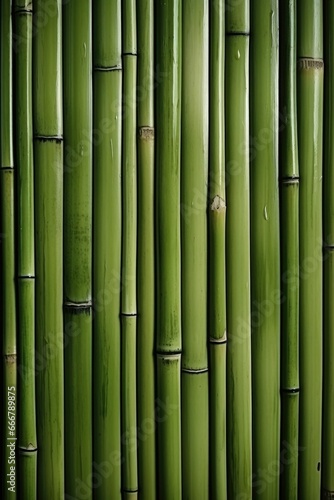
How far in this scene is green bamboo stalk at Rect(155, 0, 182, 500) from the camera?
2.98ft

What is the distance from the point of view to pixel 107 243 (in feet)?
3.00

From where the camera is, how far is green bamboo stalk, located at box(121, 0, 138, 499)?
0.90 m

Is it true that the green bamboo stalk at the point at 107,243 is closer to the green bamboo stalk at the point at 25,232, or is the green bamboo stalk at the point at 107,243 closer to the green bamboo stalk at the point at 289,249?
the green bamboo stalk at the point at 25,232

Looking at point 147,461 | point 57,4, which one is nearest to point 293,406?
point 147,461

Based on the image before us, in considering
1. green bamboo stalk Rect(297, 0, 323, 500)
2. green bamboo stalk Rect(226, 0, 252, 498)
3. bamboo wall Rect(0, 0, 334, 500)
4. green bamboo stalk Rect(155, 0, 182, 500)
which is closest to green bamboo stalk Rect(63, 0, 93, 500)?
bamboo wall Rect(0, 0, 334, 500)

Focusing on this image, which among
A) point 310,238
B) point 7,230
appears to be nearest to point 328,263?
point 310,238

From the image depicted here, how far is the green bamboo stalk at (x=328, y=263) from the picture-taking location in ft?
3.17

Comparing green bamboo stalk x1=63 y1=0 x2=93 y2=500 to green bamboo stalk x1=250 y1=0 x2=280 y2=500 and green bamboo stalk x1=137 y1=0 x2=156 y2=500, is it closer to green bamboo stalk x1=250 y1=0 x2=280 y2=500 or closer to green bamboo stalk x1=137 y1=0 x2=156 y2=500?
green bamboo stalk x1=137 y1=0 x2=156 y2=500

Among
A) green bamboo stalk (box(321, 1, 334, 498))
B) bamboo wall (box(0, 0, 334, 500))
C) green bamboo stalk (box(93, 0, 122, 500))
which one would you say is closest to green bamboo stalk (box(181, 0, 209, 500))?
bamboo wall (box(0, 0, 334, 500))

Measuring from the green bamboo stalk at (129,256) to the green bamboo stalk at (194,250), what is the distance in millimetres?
79

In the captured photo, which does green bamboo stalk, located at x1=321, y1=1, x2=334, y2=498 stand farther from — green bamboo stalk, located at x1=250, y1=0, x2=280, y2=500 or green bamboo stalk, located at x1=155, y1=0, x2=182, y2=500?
green bamboo stalk, located at x1=155, y1=0, x2=182, y2=500

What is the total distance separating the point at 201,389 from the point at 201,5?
0.60 metres

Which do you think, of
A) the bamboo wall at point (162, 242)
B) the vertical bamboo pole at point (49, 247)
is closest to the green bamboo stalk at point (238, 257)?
the bamboo wall at point (162, 242)

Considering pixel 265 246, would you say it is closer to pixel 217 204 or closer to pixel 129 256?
pixel 217 204
